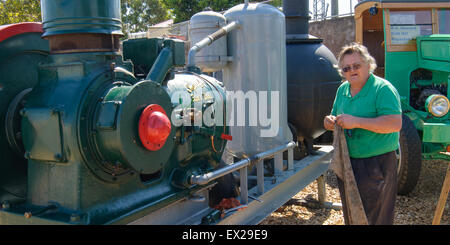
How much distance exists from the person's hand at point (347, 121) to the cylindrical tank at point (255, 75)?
970 millimetres

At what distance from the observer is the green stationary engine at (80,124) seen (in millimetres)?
1871

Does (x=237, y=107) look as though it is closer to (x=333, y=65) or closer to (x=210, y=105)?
(x=210, y=105)

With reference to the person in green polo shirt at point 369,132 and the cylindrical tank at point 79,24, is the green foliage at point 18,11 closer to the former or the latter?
the cylindrical tank at point 79,24

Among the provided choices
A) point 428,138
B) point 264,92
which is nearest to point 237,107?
point 264,92

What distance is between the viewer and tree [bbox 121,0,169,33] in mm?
27734

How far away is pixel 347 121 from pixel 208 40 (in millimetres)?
1152

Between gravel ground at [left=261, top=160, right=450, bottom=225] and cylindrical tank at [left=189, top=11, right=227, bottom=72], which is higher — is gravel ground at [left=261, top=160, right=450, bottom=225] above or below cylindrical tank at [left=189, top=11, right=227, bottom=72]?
below

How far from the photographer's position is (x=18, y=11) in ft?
27.9

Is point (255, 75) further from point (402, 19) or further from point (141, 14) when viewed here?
point (141, 14)

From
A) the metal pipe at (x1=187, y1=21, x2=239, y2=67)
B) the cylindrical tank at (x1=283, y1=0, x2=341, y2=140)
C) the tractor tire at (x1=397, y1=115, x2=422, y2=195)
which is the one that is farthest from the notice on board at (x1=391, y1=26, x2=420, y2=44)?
the metal pipe at (x1=187, y1=21, x2=239, y2=67)

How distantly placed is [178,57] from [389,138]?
1400mm

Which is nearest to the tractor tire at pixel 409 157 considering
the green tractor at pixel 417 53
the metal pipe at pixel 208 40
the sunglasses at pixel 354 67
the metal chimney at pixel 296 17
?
the green tractor at pixel 417 53

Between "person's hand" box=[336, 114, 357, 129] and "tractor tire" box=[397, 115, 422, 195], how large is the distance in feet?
7.72

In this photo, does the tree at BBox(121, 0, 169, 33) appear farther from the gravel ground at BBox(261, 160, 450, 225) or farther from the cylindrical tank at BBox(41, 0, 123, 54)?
the cylindrical tank at BBox(41, 0, 123, 54)
